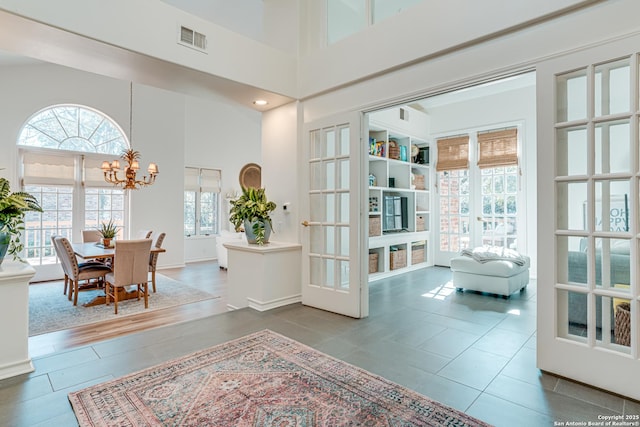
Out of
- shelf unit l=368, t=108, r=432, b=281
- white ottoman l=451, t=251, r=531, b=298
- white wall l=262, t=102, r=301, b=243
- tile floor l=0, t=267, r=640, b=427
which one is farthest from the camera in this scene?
shelf unit l=368, t=108, r=432, b=281

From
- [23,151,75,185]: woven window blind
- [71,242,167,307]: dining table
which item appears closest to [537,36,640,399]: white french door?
[71,242,167,307]: dining table

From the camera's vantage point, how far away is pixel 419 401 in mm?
1962

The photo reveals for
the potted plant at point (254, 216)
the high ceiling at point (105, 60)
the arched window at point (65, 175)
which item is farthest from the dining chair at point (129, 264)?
the arched window at point (65, 175)

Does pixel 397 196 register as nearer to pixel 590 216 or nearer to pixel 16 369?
pixel 590 216

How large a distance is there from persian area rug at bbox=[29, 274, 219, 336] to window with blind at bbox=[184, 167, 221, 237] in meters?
2.91

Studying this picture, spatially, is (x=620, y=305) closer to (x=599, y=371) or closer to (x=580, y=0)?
(x=599, y=371)

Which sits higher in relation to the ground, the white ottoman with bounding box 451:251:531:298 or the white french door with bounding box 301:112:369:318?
the white french door with bounding box 301:112:369:318

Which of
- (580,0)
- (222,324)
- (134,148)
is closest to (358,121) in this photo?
(580,0)

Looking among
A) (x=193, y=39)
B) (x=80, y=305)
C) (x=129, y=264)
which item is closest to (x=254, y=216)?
(x=129, y=264)

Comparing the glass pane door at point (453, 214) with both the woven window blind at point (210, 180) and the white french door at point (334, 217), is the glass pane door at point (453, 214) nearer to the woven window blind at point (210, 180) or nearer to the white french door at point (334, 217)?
the white french door at point (334, 217)

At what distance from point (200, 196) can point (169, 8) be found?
6.19 metres

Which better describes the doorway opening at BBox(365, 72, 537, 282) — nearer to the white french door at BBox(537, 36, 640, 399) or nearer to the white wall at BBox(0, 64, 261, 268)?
the white wall at BBox(0, 64, 261, 268)

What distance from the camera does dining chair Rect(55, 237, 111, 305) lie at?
177 inches

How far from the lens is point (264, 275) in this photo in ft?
12.4
